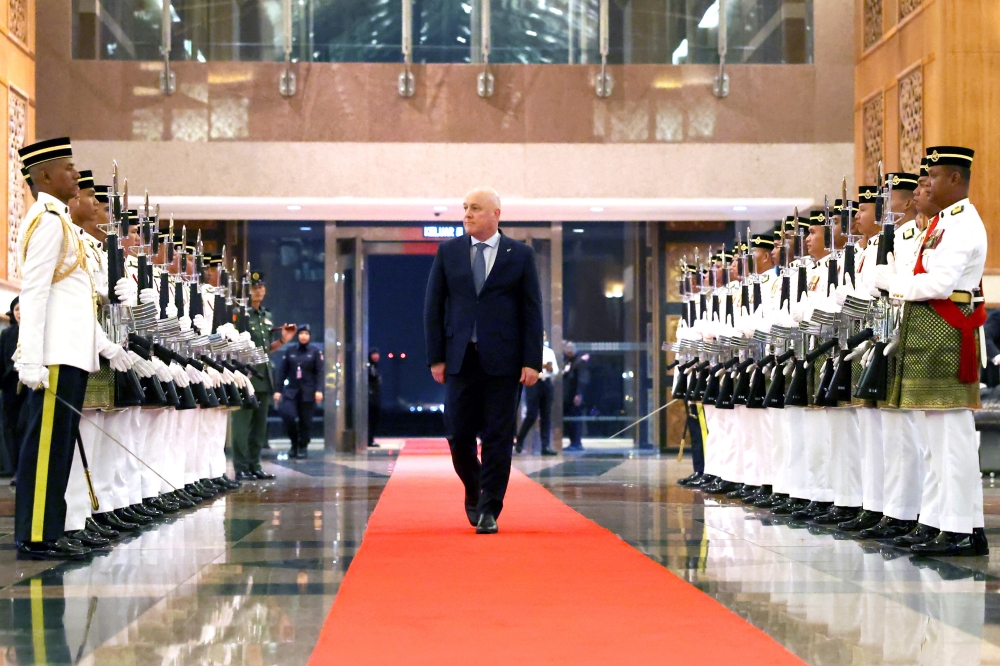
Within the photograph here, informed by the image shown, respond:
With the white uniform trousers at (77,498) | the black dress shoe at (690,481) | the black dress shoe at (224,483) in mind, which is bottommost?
the black dress shoe at (690,481)

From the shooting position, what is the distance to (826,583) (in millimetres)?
4688

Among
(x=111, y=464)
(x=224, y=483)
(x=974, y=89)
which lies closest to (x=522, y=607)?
(x=111, y=464)

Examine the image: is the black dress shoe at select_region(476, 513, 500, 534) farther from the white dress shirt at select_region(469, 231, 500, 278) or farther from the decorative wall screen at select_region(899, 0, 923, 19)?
the decorative wall screen at select_region(899, 0, 923, 19)

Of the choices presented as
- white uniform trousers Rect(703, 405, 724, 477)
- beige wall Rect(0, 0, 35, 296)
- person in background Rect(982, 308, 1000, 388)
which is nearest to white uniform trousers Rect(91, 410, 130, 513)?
white uniform trousers Rect(703, 405, 724, 477)

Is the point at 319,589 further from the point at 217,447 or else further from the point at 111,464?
the point at 217,447

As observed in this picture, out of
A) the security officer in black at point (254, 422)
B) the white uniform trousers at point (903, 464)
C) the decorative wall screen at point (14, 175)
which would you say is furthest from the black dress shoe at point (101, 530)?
the decorative wall screen at point (14, 175)

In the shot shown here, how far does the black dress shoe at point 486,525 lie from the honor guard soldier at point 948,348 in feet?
6.23

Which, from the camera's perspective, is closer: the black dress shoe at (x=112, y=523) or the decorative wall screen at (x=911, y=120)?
the black dress shoe at (x=112, y=523)

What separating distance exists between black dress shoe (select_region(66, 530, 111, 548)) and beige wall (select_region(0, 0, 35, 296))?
22.2 feet

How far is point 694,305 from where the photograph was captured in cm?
1095

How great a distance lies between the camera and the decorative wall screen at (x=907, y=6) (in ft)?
42.2

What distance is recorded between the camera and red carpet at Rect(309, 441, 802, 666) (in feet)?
11.0

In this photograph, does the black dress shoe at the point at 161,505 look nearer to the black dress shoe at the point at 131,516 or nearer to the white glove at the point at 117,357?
the black dress shoe at the point at 131,516

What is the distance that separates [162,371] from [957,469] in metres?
4.21
